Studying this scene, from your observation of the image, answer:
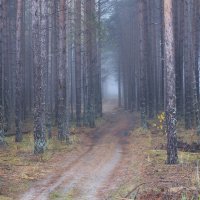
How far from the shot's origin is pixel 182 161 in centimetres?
1532

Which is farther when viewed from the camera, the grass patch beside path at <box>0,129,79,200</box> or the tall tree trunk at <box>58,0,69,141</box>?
the tall tree trunk at <box>58,0,69,141</box>

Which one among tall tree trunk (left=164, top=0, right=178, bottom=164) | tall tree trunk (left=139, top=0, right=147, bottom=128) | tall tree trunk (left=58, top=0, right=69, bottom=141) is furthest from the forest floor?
tall tree trunk (left=139, top=0, right=147, bottom=128)

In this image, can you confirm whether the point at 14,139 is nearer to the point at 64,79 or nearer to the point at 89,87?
the point at 64,79

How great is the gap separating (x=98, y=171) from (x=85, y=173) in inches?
22.8

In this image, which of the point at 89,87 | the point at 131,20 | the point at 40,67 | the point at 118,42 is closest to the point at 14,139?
the point at 40,67

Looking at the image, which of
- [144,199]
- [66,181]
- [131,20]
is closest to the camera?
[144,199]

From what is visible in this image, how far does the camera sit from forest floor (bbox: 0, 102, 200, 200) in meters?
10.9

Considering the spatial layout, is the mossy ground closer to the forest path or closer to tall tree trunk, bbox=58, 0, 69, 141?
the forest path

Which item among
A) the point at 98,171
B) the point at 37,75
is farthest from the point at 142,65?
the point at 98,171

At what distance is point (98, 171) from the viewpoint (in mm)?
14508

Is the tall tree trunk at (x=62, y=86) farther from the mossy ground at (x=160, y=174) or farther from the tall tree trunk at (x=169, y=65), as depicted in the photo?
the tall tree trunk at (x=169, y=65)

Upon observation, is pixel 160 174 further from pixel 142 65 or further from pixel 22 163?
pixel 142 65

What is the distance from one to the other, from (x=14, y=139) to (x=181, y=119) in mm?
12457

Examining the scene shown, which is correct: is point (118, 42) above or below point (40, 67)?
above
